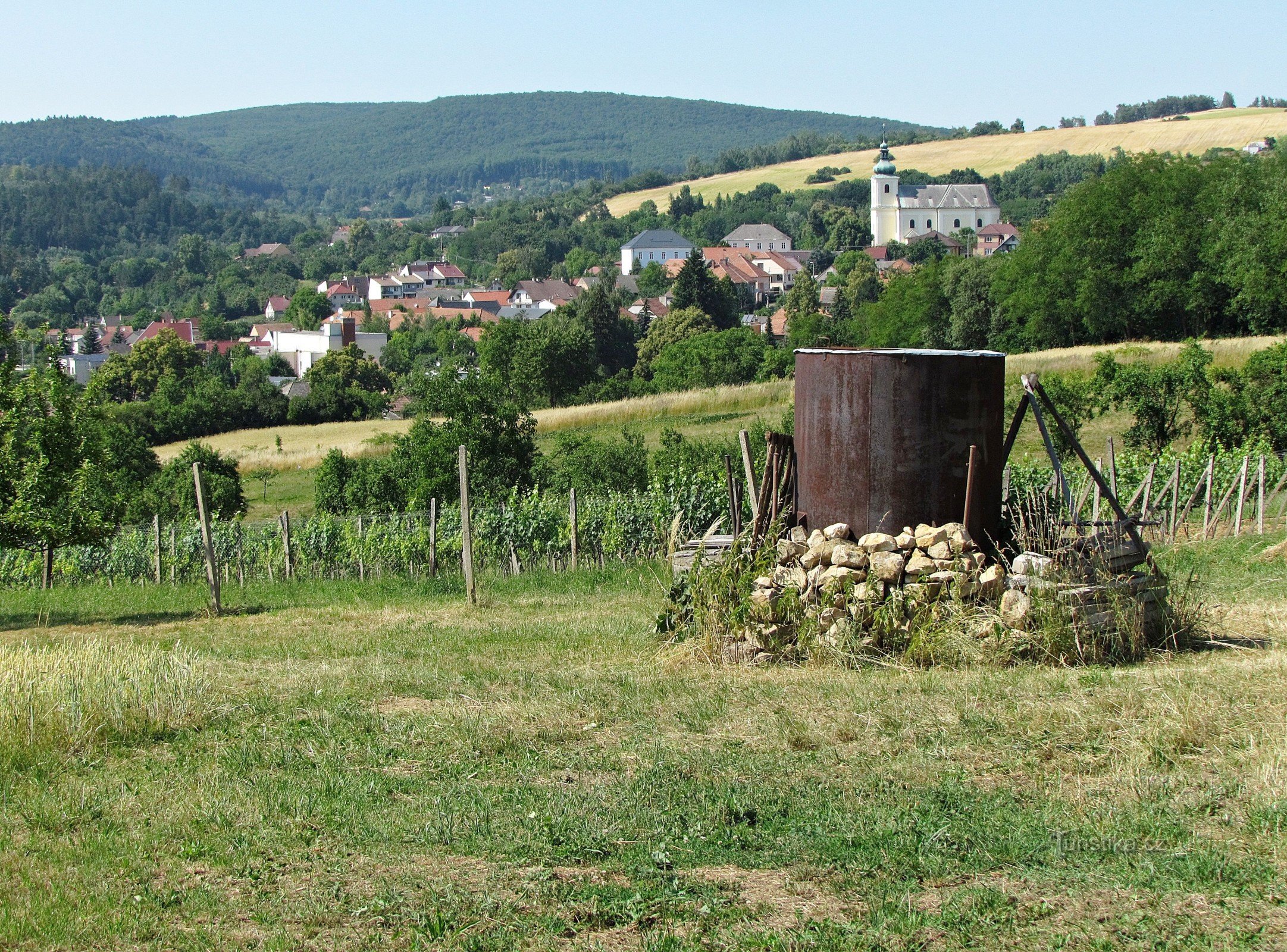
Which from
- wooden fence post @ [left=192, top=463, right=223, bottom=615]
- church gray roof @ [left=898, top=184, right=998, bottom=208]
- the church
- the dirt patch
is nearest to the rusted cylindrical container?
the dirt patch

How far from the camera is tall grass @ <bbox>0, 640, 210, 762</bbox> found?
24.7ft

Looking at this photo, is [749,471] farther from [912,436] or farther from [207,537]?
[207,537]

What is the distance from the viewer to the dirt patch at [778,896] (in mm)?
4742

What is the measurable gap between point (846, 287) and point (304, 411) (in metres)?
52.8

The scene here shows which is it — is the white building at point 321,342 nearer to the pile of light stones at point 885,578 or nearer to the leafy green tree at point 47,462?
the leafy green tree at point 47,462

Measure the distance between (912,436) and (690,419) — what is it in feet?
113

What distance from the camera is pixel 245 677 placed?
10117 mm

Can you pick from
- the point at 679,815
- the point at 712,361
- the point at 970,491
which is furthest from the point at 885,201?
the point at 679,815

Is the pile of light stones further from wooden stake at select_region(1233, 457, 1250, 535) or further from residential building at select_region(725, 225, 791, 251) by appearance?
residential building at select_region(725, 225, 791, 251)

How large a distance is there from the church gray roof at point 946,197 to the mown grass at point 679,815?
6925 inches

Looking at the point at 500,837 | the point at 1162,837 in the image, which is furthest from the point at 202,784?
the point at 1162,837

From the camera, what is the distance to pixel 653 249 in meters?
187

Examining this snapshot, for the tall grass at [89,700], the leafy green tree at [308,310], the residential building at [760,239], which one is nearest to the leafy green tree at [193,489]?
the tall grass at [89,700]

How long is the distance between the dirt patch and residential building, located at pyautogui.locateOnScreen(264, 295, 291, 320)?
183m
